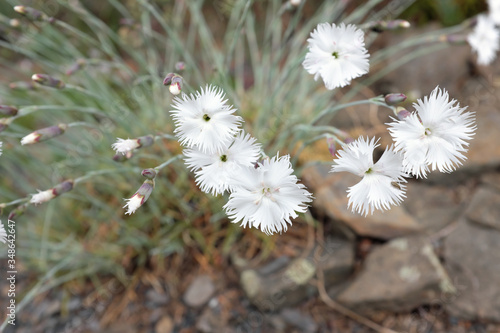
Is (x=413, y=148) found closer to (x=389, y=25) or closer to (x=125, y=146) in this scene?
(x=389, y=25)

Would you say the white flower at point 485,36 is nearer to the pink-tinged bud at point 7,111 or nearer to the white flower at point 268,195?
the white flower at point 268,195

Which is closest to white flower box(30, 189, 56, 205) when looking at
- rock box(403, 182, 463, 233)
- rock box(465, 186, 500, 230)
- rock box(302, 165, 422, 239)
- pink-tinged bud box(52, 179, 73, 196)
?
pink-tinged bud box(52, 179, 73, 196)

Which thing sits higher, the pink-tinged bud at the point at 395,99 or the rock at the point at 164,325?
the pink-tinged bud at the point at 395,99

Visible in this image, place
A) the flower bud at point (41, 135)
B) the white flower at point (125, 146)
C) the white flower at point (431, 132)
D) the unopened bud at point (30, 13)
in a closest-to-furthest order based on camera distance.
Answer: the white flower at point (431, 132) → the white flower at point (125, 146) → the flower bud at point (41, 135) → the unopened bud at point (30, 13)

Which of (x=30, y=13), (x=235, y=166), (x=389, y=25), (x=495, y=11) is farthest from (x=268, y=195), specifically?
(x=495, y=11)

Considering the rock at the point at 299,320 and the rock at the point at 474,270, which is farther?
the rock at the point at 299,320

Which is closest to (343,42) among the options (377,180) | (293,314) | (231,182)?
(377,180)

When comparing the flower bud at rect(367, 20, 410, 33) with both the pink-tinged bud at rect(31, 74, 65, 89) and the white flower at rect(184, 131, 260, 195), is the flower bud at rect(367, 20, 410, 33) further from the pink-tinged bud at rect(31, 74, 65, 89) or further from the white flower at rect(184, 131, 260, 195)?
the pink-tinged bud at rect(31, 74, 65, 89)

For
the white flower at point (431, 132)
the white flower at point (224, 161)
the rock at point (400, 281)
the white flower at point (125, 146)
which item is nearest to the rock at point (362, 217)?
the rock at point (400, 281)
